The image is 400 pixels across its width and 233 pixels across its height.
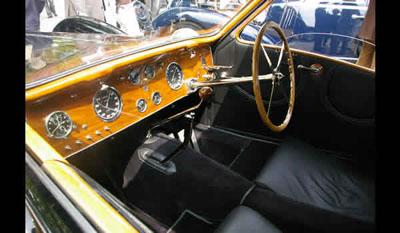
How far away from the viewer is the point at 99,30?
6.83 ft

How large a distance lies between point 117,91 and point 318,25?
255 centimetres

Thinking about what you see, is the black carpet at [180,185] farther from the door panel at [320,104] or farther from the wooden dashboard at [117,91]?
the door panel at [320,104]

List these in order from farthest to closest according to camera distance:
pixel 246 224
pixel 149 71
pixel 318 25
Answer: pixel 318 25
pixel 149 71
pixel 246 224

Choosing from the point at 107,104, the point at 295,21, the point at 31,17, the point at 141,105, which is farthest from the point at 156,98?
the point at 295,21

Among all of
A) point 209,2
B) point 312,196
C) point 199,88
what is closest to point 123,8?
point 209,2

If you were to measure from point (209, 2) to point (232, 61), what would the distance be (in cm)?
122

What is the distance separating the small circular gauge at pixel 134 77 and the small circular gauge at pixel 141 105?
12 centimetres

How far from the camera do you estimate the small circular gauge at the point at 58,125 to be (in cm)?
115

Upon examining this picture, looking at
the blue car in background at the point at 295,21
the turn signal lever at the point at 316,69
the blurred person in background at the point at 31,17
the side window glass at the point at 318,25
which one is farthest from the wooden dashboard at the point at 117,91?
the turn signal lever at the point at 316,69

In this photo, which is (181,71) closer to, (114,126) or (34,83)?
(114,126)

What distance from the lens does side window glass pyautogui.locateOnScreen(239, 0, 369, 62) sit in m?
2.10

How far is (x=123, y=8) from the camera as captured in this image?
3438 millimetres

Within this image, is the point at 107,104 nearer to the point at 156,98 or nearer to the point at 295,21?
the point at 156,98

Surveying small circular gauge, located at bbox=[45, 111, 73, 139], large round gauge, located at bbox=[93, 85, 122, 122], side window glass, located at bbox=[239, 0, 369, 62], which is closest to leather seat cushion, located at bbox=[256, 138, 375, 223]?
side window glass, located at bbox=[239, 0, 369, 62]
